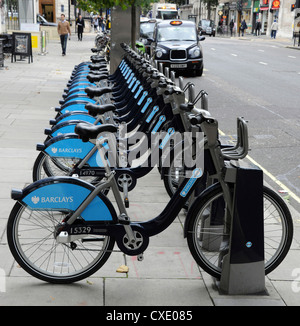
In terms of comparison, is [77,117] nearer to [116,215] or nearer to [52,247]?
[52,247]

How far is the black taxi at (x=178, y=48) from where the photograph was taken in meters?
19.5

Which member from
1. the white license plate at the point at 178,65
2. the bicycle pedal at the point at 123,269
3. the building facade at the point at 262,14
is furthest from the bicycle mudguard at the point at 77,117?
the building facade at the point at 262,14

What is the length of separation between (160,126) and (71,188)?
6.23 ft

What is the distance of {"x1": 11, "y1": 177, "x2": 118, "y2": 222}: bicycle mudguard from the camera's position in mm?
3445

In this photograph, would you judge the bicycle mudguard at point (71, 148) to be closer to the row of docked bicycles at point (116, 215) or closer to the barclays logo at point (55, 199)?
the row of docked bicycles at point (116, 215)

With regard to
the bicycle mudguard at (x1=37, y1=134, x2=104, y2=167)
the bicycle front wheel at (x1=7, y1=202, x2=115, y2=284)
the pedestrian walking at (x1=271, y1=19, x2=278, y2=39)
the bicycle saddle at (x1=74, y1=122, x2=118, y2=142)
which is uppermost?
the bicycle saddle at (x1=74, y1=122, x2=118, y2=142)

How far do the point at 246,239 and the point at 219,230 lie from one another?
46cm

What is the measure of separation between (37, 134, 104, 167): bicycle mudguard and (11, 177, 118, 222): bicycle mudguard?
1.35 meters

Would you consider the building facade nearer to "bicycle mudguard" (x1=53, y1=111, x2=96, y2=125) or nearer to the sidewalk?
"bicycle mudguard" (x1=53, y1=111, x2=96, y2=125)

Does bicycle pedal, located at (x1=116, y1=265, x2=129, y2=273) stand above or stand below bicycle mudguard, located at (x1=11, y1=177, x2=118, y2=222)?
below

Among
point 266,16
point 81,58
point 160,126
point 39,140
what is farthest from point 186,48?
point 266,16

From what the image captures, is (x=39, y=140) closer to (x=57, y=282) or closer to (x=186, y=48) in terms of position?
(x=57, y=282)

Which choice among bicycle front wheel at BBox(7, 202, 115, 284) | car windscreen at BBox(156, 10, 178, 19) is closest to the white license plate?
bicycle front wheel at BBox(7, 202, 115, 284)

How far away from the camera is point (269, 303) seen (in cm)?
344
